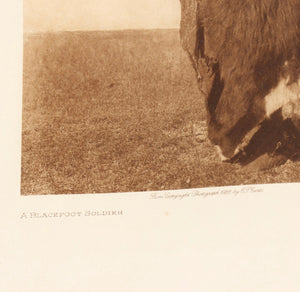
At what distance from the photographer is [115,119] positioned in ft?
4.49

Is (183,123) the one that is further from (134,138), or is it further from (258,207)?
(258,207)

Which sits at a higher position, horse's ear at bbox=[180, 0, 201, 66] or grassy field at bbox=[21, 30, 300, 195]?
horse's ear at bbox=[180, 0, 201, 66]

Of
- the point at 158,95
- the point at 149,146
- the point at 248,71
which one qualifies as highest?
the point at 248,71

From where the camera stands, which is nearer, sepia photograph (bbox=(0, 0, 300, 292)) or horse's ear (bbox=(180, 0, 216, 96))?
sepia photograph (bbox=(0, 0, 300, 292))

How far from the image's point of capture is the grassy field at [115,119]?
131cm

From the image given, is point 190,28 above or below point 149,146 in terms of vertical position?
above

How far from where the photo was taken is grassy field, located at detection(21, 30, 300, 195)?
131 cm

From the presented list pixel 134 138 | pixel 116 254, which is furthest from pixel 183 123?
pixel 116 254

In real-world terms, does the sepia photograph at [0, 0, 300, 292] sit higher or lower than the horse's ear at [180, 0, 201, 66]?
lower

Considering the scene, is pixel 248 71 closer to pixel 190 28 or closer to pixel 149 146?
pixel 190 28

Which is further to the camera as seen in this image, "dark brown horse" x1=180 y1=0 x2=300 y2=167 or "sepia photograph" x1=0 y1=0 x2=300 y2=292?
"dark brown horse" x1=180 y1=0 x2=300 y2=167

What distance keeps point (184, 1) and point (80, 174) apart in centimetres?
71

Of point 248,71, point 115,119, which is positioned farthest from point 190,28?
point 115,119

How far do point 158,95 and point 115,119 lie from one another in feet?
0.62
